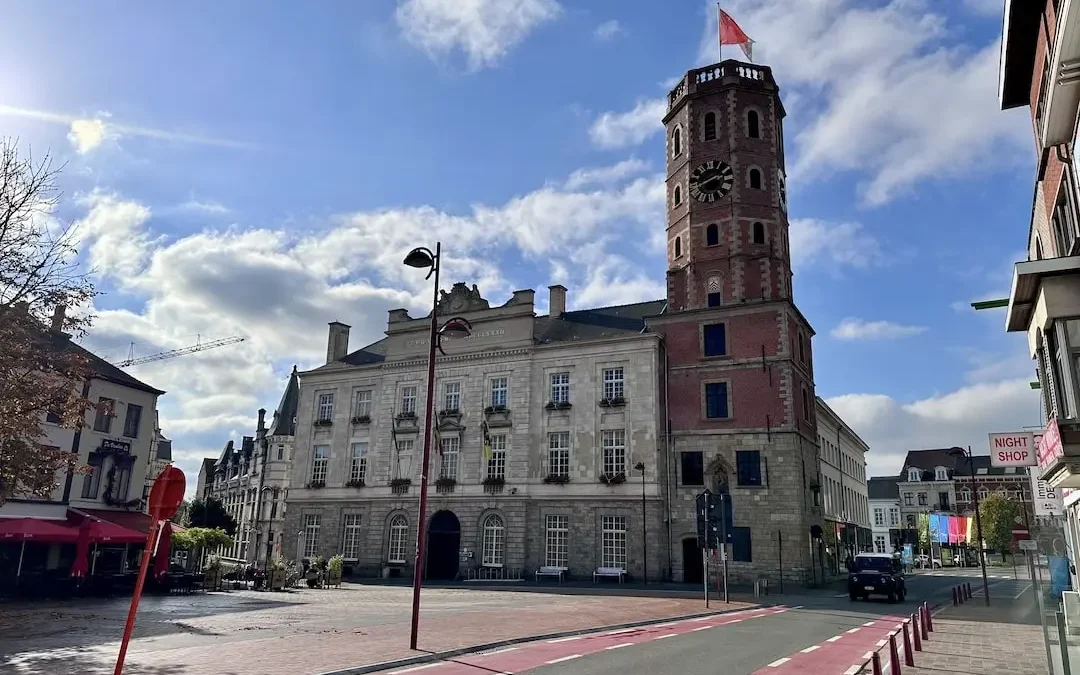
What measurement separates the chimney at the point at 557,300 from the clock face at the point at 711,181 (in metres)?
10.9

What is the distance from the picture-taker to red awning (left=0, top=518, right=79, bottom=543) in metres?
24.1

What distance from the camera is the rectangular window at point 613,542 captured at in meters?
38.4

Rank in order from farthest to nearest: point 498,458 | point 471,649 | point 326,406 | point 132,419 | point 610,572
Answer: point 326,406
point 498,458
point 610,572
point 132,419
point 471,649

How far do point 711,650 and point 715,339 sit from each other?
86.9ft

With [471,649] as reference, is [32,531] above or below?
above

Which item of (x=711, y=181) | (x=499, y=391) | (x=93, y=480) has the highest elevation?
(x=711, y=181)

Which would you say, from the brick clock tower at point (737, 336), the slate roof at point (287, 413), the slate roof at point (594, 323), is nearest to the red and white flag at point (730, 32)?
the brick clock tower at point (737, 336)

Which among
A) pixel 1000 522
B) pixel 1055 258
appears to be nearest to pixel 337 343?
pixel 1055 258

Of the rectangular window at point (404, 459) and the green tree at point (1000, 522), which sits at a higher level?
the rectangular window at point (404, 459)

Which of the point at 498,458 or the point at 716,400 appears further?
the point at 498,458

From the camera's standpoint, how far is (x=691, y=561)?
122 feet

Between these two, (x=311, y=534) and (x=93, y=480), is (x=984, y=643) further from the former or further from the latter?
(x=311, y=534)

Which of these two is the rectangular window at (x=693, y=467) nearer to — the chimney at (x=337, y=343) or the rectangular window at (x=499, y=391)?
the rectangular window at (x=499, y=391)

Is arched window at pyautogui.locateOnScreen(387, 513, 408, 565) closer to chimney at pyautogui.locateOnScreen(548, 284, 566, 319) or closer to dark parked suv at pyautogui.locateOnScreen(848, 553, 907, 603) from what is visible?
chimney at pyautogui.locateOnScreen(548, 284, 566, 319)
